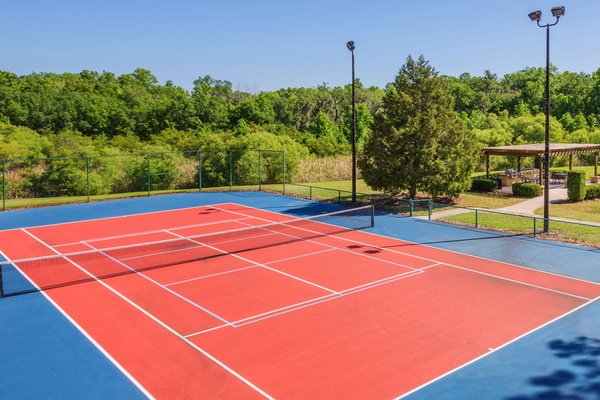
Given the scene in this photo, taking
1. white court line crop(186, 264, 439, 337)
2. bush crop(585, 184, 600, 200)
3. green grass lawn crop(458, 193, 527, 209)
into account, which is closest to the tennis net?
white court line crop(186, 264, 439, 337)

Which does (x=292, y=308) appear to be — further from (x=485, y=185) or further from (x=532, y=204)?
(x=485, y=185)

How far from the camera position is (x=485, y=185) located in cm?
3512

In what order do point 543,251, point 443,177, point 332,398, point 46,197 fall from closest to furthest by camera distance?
point 332,398, point 543,251, point 443,177, point 46,197

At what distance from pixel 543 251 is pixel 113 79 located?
100797 millimetres

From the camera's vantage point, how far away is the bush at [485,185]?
3497 centimetres

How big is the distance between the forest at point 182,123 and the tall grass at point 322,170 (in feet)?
3.42

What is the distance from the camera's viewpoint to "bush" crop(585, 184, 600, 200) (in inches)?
1230

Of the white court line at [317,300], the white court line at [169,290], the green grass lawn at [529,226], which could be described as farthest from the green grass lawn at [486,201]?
the white court line at [169,290]

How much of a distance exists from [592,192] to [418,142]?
40.1ft

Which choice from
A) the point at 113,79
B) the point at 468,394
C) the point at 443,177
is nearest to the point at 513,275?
the point at 468,394

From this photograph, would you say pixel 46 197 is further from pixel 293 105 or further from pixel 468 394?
pixel 293 105

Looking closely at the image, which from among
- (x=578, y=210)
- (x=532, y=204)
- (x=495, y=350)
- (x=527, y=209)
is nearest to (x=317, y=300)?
(x=495, y=350)

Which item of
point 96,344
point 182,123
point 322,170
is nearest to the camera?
point 96,344

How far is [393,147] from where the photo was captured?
28.2m
